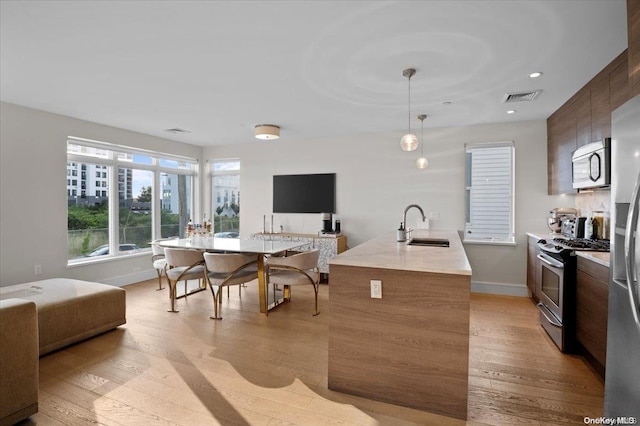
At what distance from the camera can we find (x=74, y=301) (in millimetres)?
2998

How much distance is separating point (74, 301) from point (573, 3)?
4524mm

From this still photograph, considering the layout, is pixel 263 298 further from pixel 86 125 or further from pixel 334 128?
pixel 86 125

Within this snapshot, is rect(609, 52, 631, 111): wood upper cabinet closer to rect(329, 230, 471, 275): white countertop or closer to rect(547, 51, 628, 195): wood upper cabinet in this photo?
rect(547, 51, 628, 195): wood upper cabinet

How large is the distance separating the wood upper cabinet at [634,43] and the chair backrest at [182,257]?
4088mm

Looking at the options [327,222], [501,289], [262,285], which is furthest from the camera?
[327,222]

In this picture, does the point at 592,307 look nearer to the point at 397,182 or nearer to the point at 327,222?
the point at 397,182

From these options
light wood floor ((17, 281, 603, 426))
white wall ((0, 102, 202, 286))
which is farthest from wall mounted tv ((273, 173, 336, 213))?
white wall ((0, 102, 202, 286))

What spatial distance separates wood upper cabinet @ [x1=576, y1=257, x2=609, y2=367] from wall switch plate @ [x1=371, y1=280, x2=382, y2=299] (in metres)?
1.67

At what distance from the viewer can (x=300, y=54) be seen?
262 cm

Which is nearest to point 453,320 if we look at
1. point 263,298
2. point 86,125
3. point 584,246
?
point 584,246

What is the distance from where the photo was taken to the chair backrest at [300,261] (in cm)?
369

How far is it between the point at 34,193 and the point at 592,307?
6.17 meters

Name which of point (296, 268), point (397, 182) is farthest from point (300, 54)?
point (397, 182)

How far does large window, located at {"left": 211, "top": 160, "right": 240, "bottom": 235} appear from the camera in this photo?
6.78 m
